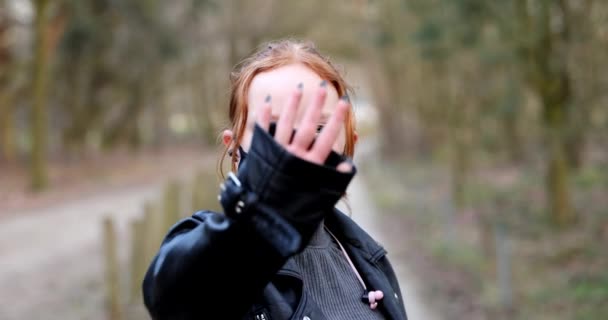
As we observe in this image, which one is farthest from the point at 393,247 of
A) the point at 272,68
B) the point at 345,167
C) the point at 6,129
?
the point at 6,129

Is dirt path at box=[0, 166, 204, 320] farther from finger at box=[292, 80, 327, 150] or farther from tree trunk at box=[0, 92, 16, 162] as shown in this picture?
tree trunk at box=[0, 92, 16, 162]

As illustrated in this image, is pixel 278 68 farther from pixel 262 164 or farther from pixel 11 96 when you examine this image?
pixel 11 96

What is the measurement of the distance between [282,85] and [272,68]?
10 cm

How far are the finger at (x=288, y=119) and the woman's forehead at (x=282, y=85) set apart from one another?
0.55 feet

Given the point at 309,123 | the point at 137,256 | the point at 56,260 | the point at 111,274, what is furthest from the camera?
the point at 56,260

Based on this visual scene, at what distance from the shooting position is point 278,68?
4.91 feet

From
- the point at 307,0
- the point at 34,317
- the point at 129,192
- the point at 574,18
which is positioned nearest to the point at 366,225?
the point at 574,18

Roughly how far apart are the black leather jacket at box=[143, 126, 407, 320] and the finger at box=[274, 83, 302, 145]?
0.03m

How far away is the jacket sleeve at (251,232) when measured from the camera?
3.85 feet

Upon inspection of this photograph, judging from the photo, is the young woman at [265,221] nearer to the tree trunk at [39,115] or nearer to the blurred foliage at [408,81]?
the blurred foliage at [408,81]

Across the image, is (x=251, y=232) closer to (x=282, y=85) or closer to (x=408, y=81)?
(x=282, y=85)

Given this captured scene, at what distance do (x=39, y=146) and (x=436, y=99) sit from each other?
39.6ft

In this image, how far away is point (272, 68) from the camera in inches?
59.2

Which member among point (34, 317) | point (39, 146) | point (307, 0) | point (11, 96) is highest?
point (307, 0)
